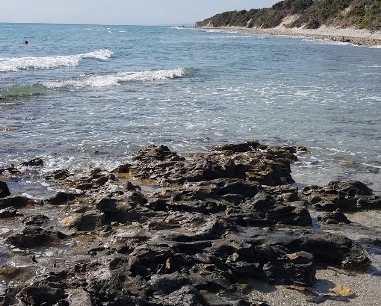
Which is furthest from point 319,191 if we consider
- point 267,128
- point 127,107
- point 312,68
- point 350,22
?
point 350,22

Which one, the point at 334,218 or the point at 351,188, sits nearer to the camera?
the point at 334,218

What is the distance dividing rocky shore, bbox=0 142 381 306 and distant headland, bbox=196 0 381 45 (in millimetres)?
51426

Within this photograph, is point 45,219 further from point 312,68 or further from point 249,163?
point 312,68

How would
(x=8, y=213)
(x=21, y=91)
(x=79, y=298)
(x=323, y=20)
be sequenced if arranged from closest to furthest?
(x=79, y=298) → (x=8, y=213) → (x=21, y=91) → (x=323, y=20)

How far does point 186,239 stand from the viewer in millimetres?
6520

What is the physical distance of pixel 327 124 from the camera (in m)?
15.3

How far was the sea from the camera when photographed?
37.5 ft

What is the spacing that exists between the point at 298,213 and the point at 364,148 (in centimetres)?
557

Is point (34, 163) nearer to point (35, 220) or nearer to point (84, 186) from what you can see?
point (84, 186)

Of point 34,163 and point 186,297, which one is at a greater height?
point 186,297

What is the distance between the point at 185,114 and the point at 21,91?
8.38 m

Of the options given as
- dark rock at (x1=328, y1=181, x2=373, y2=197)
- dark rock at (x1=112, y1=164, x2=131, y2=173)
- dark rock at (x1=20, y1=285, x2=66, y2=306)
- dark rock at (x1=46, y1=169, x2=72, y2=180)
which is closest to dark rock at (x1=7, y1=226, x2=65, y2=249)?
dark rock at (x1=20, y1=285, x2=66, y2=306)

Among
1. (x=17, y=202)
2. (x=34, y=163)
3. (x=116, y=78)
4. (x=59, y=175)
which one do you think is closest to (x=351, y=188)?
(x=59, y=175)

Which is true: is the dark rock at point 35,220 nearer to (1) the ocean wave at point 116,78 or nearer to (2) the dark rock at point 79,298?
(2) the dark rock at point 79,298
